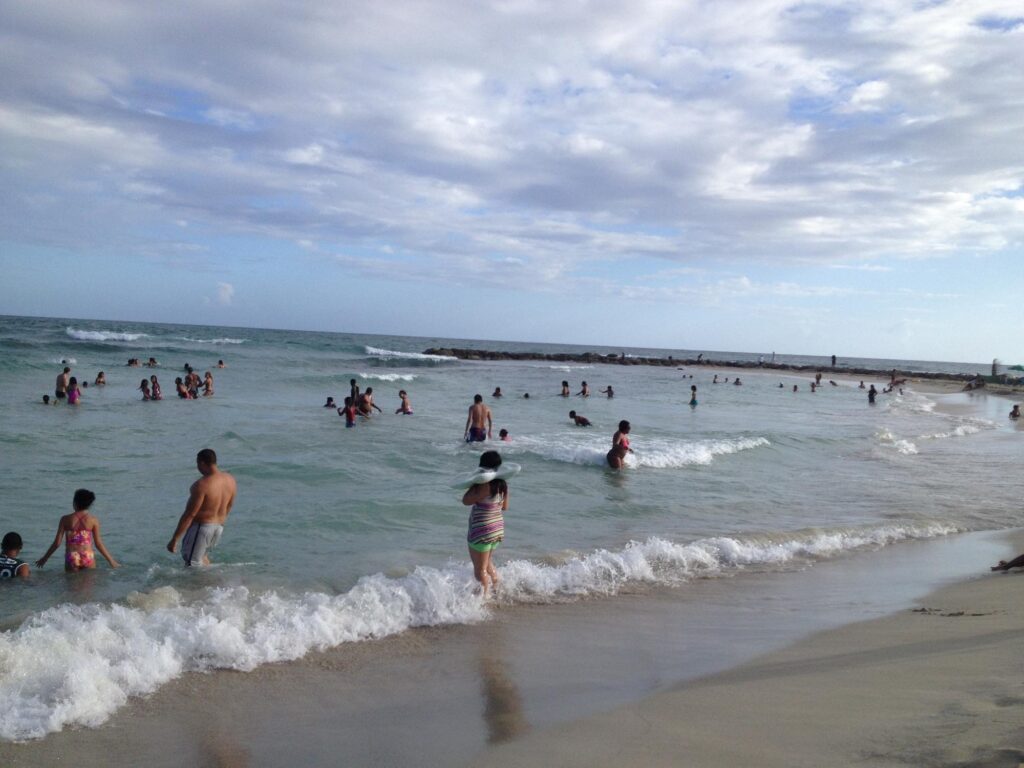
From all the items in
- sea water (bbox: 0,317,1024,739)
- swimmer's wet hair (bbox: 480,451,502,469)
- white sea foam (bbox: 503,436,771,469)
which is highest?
swimmer's wet hair (bbox: 480,451,502,469)

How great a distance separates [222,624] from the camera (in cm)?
549

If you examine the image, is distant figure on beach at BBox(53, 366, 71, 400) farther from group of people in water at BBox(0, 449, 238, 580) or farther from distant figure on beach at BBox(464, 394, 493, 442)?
group of people in water at BBox(0, 449, 238, 580)

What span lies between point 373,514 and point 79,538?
12.4 feet

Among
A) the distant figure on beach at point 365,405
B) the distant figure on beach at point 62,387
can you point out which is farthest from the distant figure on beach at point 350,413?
the distant figure on beach at point 62,387

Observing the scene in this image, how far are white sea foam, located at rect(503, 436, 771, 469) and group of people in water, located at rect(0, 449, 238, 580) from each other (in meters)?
9.32

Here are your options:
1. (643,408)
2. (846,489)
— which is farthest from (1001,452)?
(643,408)

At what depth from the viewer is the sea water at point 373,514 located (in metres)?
5.45

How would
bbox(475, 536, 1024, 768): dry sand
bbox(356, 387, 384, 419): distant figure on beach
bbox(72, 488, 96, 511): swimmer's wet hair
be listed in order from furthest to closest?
bbox(356, 387, 384, 419): distant figure on beach < bbox(72, 488, 96, 511): swimmer's wet hair < bbox(475, 536, 1024, 768): dry sand

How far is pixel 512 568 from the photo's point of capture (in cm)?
746

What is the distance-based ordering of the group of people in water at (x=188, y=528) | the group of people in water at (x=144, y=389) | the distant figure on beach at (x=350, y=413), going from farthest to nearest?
the group of people in water at (x=144, y=389) < the distant figure on beach at (x=350, y=413) < the group of people in water at (x=188, y=528)

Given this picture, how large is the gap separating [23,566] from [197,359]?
45751 mm

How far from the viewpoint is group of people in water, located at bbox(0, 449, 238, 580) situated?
719 centimetres

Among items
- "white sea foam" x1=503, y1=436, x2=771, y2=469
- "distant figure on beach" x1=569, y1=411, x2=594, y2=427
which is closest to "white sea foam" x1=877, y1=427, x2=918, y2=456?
"white sea foam" x1=503, y1=436, x2=771, y2=469

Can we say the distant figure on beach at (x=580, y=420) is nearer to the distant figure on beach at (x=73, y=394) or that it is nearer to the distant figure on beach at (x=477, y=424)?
the distant figure on beach at (x=477, y=424)
